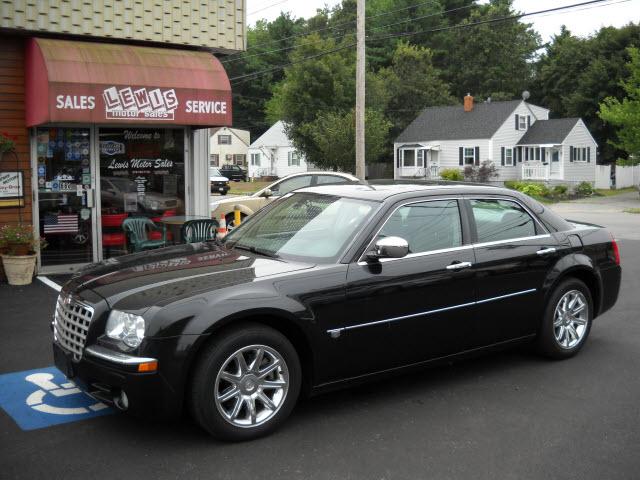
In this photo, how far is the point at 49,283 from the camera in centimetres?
1002

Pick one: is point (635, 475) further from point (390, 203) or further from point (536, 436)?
point (390, 203)

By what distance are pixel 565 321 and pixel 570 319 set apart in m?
0.08

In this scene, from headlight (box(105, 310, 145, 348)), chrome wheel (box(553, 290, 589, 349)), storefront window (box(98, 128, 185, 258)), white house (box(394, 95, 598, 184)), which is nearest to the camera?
headlight (box(105, 310, 145, 348))

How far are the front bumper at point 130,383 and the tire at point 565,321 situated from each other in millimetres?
3315

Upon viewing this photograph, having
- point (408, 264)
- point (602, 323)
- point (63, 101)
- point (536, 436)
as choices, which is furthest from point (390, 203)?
point (63, 101)

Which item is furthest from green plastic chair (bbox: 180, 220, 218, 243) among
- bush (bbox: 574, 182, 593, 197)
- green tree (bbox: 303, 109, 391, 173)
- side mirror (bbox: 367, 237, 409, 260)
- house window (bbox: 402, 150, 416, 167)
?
house window (bbox: 402, 150, 416, 167)

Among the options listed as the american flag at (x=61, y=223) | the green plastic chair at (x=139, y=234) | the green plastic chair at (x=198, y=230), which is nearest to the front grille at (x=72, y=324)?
the green plastic chair at (x=198, y=230)

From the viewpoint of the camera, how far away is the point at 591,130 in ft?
190

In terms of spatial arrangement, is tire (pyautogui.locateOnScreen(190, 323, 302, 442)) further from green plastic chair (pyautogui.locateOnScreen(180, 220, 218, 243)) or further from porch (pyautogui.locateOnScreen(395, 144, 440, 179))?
porch (pyautogui.locateOnScreen(395, 144, 440, 179))

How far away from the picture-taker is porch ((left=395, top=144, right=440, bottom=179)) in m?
51.0

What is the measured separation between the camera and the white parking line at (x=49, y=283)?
9664 mm

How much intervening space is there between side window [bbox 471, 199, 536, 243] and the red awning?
601cm

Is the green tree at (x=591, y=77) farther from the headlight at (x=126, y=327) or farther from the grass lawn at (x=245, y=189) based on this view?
the headlight at (x=126, y=327)

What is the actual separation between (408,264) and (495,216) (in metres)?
1.18
